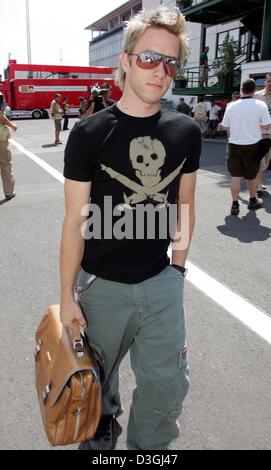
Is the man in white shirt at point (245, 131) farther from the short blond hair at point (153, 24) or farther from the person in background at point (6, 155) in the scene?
the short blond hair at point (153, 24)

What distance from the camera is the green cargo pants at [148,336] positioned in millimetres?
1820

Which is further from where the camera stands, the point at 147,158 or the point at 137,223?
the point at 137,223

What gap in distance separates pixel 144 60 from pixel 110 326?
1158mm

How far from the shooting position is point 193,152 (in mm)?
1932

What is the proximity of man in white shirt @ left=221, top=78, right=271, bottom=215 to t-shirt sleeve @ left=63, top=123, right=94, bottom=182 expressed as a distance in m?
5.24

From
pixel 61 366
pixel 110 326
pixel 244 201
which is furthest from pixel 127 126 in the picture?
pixel 244 201

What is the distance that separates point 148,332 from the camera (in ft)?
6.04

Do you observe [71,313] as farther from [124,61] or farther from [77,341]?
[124,61]

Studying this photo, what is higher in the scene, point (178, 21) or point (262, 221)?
point (178, 21)

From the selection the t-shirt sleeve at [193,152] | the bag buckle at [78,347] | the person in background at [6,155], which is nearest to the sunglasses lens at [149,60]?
the t-shirt sleeve at [193,152]

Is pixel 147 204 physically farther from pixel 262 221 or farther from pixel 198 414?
pixel 262 221

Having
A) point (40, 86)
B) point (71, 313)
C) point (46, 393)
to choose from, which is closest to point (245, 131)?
point (71, 313)

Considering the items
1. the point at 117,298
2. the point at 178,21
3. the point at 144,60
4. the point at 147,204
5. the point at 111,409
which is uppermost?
the point at 178,21

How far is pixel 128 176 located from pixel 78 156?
229mm
